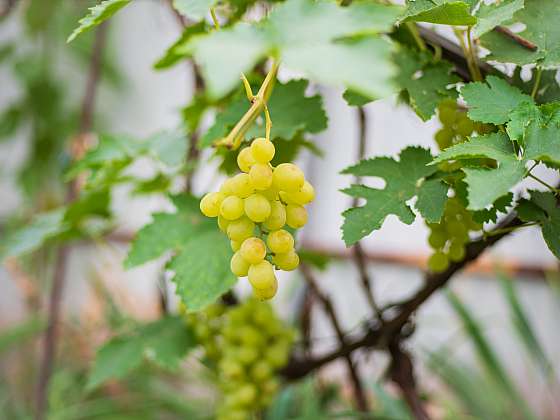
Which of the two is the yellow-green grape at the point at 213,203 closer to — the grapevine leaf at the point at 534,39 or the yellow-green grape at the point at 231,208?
the yellow-green grape at the point at 231,208

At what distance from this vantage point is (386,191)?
0.32 m

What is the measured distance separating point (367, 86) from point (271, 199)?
0.12 meters

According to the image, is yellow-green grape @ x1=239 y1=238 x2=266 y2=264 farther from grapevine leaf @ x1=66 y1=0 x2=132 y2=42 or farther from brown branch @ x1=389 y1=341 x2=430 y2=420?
brown branch @ x1=389 y1=341 x2=430 y2=420

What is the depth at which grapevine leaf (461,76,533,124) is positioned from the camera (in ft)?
0.93

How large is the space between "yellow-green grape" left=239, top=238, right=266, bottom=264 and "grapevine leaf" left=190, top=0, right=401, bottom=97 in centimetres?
10

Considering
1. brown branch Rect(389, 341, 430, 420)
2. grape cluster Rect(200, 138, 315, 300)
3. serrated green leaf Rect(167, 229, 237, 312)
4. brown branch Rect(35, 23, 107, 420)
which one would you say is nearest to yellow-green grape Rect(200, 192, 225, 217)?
grape cluster Rect(200, 138, 315, 300)

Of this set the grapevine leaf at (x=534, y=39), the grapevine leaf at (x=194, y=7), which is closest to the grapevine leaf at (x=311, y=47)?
the grapevine leaf at (x=194, y=7)

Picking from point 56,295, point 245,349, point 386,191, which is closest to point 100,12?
point 386,191

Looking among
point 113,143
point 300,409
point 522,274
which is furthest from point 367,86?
point 522,274

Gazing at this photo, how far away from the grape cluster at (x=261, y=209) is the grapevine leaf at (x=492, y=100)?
9cm

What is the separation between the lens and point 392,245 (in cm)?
138

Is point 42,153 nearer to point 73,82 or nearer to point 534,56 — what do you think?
point 73,82

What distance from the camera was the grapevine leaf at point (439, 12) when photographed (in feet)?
0.89

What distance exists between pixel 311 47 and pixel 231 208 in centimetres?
11
